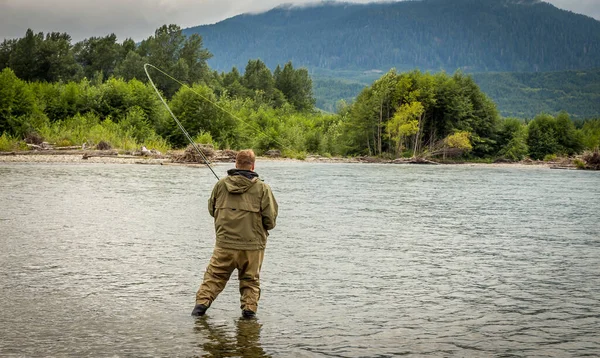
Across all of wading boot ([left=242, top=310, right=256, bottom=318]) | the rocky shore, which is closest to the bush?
the rocky shore

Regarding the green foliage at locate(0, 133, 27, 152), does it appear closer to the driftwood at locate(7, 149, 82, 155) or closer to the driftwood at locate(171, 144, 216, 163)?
the driftwood at locate(7, 149, 82, 155)

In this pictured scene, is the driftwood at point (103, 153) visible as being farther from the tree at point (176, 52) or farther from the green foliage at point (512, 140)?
the tree at point (176, 52)

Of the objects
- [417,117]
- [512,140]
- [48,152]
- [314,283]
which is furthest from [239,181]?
[512,140]

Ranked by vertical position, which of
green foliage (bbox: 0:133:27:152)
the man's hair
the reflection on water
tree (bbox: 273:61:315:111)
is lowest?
the reflection on water

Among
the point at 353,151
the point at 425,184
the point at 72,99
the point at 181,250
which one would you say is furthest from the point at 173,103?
the point at 181,250

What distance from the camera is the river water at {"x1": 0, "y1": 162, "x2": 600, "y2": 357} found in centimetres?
682

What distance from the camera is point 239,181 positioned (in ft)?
25.0

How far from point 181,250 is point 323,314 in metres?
4.84

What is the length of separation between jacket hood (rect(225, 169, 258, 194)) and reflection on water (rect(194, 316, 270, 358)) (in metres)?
1.43

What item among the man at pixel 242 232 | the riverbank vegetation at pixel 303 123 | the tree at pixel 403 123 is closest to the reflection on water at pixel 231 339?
the man at pixel 242 232

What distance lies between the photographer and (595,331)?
7.42 m

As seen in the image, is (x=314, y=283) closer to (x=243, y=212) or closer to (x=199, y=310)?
(x=199, y=310)

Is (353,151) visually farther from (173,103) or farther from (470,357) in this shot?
(470,357)

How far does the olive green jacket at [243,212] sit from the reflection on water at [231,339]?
0.83m
